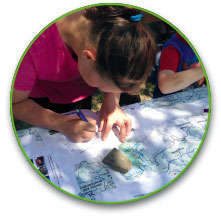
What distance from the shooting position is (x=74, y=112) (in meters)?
0.73

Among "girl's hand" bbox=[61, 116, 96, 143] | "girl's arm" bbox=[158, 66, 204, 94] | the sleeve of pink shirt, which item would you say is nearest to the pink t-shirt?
the sleeve of pink shirt

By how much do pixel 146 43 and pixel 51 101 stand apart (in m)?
0.39

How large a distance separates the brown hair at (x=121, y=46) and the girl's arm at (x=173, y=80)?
268 millimetres

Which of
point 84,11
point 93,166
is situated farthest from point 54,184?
point 84,11

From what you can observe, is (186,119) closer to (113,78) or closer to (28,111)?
(113,78)

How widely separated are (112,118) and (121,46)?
300 millimetres

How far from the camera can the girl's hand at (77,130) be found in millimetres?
679

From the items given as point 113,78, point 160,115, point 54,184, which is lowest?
point 54,184

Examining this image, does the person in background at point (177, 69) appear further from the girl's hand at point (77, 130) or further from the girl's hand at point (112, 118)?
the girl's hand at point (77, 130)

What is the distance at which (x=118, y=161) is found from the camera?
665 mm

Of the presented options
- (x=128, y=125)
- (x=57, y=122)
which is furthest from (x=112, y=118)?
(x=57, y=122)

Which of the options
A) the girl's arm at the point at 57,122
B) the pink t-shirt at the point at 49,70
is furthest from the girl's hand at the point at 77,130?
the pink t-shirt at the point at 49,70

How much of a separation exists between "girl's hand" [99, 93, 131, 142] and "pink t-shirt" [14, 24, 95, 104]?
6 centimetres

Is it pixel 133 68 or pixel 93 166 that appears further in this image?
pixel 93 166
